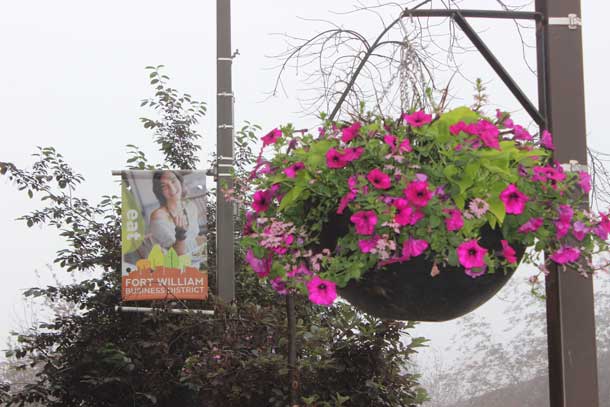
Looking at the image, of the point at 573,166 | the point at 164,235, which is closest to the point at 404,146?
the point at 573,166

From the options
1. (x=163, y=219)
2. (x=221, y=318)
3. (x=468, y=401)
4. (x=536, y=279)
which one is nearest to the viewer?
(x=536, y=279)

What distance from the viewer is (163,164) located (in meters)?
5.93

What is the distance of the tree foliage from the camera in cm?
398

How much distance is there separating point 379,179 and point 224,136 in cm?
→ 324

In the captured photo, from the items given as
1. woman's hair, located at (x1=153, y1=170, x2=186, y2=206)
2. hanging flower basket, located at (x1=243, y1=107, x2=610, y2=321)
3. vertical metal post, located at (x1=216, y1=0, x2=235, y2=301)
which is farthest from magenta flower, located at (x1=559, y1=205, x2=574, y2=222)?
woman's hair, located at (x1=153, y1=170, x2=186, y2=206)

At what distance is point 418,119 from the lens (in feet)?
5.35

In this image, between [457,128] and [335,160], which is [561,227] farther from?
[335,160]

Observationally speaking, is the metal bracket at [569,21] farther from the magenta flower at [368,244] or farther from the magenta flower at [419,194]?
the magenta flower at [368,244]

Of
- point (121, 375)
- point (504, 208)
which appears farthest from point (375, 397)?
point (504, 208)

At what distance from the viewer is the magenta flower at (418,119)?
1.62 metres

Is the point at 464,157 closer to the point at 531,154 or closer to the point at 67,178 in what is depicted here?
the point at 531,154

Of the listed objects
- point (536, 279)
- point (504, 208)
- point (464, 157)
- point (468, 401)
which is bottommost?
point (468, 401)

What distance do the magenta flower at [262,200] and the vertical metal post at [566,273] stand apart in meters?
0.70

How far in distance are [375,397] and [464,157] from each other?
2514mm
